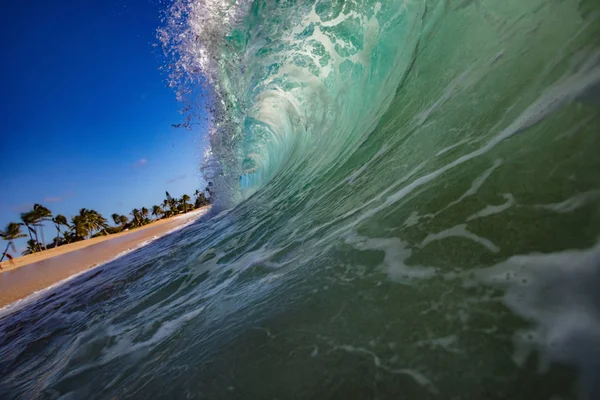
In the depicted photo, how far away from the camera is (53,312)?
17.9 feet

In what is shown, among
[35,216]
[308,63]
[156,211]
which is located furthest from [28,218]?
[308,63]

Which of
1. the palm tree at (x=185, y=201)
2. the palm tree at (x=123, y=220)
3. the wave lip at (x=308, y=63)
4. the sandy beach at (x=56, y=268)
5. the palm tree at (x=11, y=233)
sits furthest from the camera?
the palm tree at (x=185, y=201)

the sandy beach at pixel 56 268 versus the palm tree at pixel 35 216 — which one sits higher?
the palm tree at pixel 35 216

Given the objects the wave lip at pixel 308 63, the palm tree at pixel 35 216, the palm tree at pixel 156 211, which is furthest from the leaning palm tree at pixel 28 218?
the wave lip at pixel 308 63

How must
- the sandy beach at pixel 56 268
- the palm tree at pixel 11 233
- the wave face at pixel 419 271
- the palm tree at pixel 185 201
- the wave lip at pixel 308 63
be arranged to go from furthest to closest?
the palm tree at pixel 185 201, the palm tree at pixel 11 233, the sandy beach at pixel 56 268, the wave lip at pixel 308 63, the wave face at pixel 419 271

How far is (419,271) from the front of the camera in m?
1.95

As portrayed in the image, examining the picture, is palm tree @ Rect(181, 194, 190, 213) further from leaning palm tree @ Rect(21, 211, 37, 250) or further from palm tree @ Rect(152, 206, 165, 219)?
leaning palm tree @ Rect(21, 211, 37, 250)

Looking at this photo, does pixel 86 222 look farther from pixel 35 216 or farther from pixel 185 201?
pixel 185 201

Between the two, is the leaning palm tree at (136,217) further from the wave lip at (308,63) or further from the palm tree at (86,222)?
the wave lip at (308,63)

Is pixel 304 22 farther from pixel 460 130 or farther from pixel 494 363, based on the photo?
pixel 494 363

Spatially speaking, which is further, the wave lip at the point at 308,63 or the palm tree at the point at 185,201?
the palm tree at the point at 185,201

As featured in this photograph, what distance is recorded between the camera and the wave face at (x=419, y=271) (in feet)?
4.55

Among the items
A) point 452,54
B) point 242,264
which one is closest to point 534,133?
point 452,54

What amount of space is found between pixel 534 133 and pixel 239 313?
9.19ft
